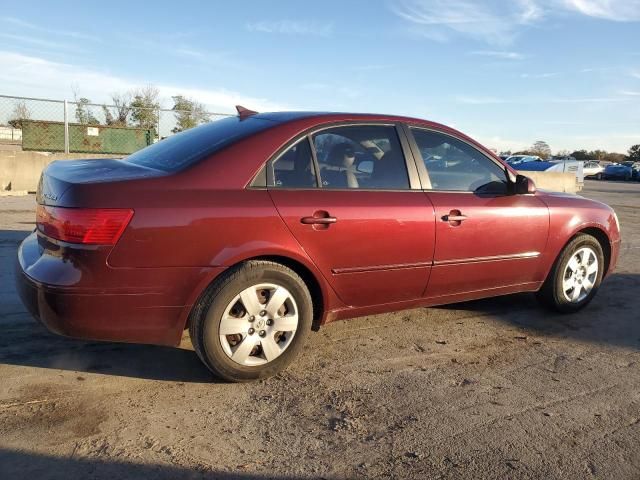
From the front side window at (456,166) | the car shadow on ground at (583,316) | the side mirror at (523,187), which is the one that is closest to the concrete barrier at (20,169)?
the front side window at (456,166)

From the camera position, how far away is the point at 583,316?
4.78 meters

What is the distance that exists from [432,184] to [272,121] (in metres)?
1.24

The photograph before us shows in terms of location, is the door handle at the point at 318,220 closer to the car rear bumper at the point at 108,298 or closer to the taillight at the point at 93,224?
the car rear bumper at the point at 108,298

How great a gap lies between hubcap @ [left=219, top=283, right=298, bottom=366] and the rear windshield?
2.87ft

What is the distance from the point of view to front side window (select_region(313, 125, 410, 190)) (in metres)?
3.53

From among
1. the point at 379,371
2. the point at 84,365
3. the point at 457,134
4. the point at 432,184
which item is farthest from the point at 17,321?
the point at 457,134

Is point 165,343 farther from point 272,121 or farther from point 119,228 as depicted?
point 272,121

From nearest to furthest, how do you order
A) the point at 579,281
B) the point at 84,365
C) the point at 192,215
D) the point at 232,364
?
1. the point at 192,215
2. the point at 232,364
3. the point at 84,365
4. the point at 579,281

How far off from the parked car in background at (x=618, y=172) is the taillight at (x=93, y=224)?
45.8m

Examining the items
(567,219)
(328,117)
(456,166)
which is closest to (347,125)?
(328,117)

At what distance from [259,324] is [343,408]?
0.69 metres

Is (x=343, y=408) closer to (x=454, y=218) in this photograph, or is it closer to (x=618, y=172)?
(x=454, y=218)

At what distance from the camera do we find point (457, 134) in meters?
4.17

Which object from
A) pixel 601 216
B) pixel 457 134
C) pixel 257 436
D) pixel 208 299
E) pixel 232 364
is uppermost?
pixel 457 134
